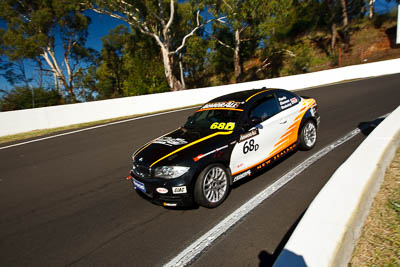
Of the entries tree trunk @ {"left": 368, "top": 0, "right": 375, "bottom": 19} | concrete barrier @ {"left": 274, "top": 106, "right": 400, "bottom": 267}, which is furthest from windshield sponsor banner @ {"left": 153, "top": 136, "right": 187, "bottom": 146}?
tree trunk @ {"left": 368, "top": 0, "right": 375, "bottom": 19}

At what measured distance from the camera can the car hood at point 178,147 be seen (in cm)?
347

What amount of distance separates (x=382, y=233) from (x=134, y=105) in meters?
13.9

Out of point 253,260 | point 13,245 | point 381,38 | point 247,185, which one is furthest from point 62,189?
point 381,38

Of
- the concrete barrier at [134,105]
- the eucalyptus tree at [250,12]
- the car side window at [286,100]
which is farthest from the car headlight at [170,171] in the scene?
the eucalyptus tree at [250,12]

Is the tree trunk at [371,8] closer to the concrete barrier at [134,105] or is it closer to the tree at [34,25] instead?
the concrete barrier at [134,105]

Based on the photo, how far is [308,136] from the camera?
17.3ft

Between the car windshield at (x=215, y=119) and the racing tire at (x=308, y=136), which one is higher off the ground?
the car windshield at (x=215, y=119)

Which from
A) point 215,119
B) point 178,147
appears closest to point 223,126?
point 215,119

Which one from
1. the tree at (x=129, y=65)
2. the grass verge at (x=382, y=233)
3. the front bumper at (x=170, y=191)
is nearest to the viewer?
the grass verge at (x=382, y=233)

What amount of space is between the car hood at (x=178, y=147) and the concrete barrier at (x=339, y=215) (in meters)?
1.64

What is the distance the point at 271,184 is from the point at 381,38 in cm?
4247

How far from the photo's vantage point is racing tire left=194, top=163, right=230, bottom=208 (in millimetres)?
3371

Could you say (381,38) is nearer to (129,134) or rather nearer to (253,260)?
(129,134)

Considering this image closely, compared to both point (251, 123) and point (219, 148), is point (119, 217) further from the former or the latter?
point (251, 123)
